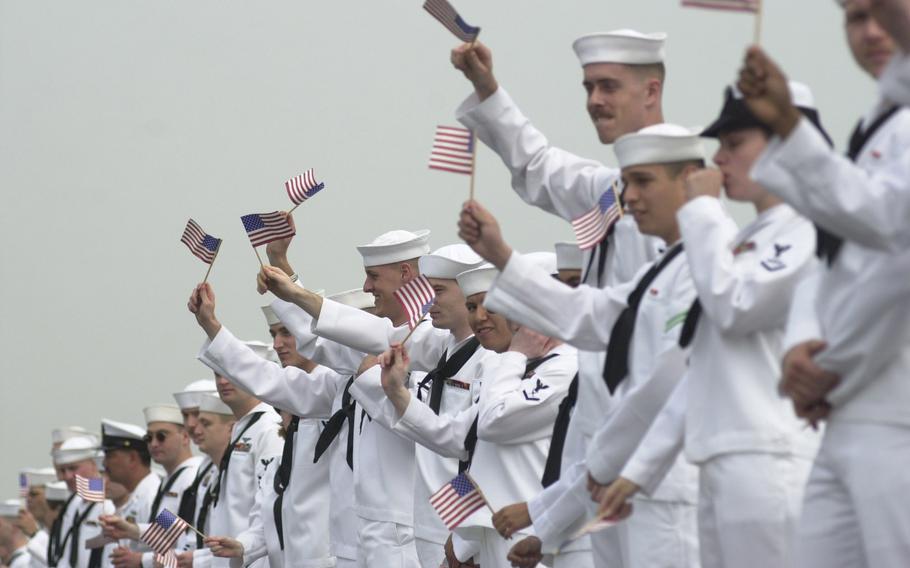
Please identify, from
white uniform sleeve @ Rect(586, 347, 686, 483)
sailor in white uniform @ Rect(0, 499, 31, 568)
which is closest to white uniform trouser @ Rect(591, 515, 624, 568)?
white uniform sleeve @ Rect(586, 347, 686, 483)

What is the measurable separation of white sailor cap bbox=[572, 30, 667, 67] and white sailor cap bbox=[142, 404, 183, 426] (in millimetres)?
7210

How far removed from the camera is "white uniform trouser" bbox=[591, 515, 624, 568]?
5.15m

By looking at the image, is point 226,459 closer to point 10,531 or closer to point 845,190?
point 845,190

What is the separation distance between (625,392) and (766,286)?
946 mm

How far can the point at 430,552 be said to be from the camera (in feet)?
24.0

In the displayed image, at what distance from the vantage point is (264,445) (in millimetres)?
9898

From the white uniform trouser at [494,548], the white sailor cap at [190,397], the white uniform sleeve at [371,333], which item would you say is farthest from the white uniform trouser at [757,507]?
the white sailor cap at [190,397]

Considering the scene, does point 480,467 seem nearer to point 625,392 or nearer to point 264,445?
point 625,392

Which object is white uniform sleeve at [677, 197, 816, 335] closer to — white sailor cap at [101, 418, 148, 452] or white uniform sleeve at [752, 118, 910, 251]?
white uniform sleeve at [752, 118, 910, 251]

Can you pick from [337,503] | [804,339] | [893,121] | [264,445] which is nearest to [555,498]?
[804,339]

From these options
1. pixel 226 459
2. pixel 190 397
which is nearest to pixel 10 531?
pixel 190 397

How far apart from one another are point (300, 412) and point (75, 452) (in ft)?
21.8

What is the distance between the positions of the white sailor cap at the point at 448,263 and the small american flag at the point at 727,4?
3591mm

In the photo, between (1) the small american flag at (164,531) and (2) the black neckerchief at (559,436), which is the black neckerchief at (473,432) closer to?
(2) the black neckerchief at (559,436)
